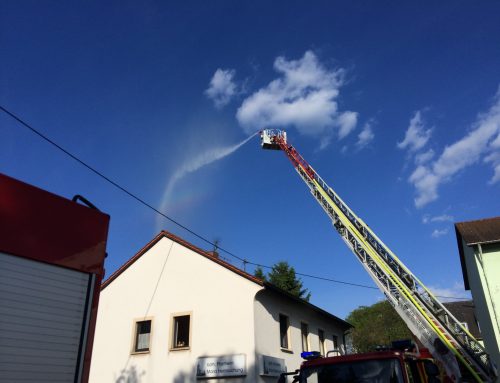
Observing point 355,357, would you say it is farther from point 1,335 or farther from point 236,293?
point 236,293

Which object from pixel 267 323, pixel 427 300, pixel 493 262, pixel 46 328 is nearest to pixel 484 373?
pixel 427 300

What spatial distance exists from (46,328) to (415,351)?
658 centimetres

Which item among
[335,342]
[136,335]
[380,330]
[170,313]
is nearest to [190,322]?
[170,313]

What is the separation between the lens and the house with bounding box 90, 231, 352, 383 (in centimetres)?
1479

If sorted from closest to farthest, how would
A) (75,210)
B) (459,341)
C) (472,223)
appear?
(75,210) → (459,341) → (472,223)

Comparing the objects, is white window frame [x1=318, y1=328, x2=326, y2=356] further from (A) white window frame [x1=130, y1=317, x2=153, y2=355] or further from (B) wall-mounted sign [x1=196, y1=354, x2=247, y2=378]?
(A) white window frame [x1=130, y1=317, x2=153, y2=355]

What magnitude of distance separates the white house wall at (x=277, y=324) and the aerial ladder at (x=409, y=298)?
374 cm

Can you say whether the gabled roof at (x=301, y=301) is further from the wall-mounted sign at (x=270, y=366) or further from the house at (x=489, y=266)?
the house at (x=489, y=266)

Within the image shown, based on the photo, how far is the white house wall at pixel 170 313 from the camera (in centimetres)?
1512

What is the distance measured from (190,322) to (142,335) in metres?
2.42

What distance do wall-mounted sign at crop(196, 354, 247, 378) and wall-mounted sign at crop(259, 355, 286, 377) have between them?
24.6 inches

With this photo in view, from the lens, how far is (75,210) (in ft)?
19.7

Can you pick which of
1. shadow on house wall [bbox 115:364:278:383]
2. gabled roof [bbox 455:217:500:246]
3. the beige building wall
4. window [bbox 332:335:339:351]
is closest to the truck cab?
shadow on house wall [bbox 115:364:278:383]

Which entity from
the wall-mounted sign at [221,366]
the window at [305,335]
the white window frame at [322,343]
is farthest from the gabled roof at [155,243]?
the white window frame at [322,343]
